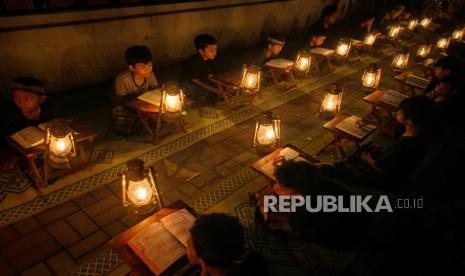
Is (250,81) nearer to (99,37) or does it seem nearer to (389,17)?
(99,37)

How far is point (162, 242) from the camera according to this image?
3.34 meters

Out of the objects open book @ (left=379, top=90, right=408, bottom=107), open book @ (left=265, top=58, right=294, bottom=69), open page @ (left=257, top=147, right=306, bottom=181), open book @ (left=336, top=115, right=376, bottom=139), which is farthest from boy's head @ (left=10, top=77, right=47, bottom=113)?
open book @ (left=379, top=90, right=408, bottom=107)

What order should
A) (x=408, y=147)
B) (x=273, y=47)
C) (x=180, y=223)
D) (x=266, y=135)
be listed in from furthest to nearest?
(x=273, y=47)
(x=266, y=135)
(x=408, y=147)
(x=180, y=223)

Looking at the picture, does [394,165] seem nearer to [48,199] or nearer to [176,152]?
[176,152]

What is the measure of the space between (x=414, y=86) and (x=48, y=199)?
942cm

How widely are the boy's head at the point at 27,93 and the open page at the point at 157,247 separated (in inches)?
127

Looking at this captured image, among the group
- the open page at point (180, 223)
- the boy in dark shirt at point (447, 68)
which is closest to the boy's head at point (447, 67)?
the boy in dark shirt at point (447, 68)

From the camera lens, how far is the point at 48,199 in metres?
5.11

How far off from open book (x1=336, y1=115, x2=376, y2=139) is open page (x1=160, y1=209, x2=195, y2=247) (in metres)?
3.82

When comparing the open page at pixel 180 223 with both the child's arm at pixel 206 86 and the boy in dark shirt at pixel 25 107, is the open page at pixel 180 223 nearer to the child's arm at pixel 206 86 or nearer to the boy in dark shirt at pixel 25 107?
the boy in dark shirt at pixel 25 107

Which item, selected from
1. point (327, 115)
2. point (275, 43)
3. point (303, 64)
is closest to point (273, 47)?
point (275, 43)

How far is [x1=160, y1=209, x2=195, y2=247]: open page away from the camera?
3.40m

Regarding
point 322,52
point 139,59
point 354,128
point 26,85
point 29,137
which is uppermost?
point 139,59

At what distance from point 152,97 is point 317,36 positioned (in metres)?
6.78
